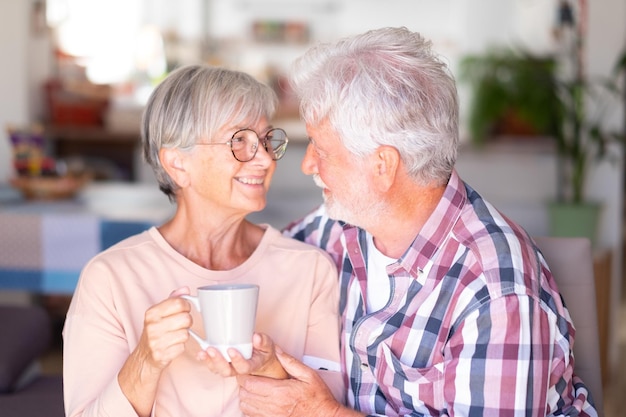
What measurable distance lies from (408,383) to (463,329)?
173 millimetres

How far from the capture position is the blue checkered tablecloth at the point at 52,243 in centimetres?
284

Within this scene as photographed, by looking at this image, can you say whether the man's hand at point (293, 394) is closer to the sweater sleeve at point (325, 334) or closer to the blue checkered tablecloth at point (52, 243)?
the sweater sleeve at point (325, 334)

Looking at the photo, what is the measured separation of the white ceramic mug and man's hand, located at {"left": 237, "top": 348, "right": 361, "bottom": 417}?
0.20 m

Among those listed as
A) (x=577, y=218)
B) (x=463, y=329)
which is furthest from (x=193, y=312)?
(x=577, y=218)

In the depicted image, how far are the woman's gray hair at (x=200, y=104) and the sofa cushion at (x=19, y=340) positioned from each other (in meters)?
0.78

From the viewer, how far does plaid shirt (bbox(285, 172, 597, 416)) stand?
1.28 meters

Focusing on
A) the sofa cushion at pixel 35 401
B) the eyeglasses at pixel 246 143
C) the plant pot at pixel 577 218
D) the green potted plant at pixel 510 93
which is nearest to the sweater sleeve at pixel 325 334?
the eyeglasses at pixel 246 143

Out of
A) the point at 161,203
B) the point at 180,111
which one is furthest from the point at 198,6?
the point at 180,111

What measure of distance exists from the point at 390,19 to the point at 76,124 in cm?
473

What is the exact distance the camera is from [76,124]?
4492 millimetres

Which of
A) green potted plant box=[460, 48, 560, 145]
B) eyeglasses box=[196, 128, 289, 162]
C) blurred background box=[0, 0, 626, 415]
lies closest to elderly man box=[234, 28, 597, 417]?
eyeglasses box=[196, 128, 289, 162]

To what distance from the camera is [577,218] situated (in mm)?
3625

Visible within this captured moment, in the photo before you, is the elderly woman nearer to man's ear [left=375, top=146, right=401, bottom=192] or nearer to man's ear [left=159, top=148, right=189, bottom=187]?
man's ear [left=159, top=148, right=189, bottom=187]

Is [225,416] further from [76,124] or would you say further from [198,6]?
[198,6]
